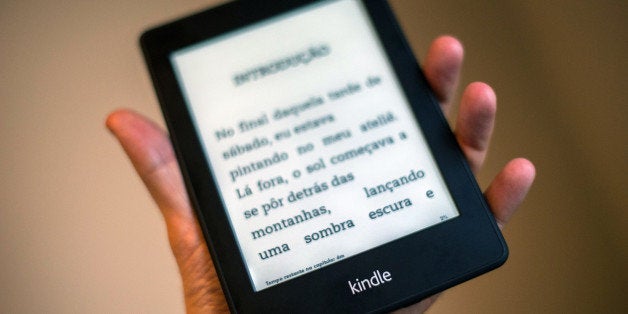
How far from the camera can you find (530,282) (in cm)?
72

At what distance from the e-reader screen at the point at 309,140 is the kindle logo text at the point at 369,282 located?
0.03 m

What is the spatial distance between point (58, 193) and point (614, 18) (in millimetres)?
821

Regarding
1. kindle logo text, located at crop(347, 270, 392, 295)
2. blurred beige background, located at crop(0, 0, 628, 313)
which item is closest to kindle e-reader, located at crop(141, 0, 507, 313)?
kindle logo text, located at crop(347, 270, 392, 295)

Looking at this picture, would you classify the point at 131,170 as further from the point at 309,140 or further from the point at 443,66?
the point at 443,66

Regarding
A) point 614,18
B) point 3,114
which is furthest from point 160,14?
point 614,18

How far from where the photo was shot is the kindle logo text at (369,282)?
45cm

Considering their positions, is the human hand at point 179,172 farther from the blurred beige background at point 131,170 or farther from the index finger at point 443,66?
the blurred beige background at point 131,170

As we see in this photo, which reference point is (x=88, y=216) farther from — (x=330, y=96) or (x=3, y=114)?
(x=330, y=96)

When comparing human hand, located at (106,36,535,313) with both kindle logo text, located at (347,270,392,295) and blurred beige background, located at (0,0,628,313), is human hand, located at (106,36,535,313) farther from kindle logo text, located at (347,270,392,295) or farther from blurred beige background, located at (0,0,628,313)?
blurred beige background, located at (0,0,628,313)

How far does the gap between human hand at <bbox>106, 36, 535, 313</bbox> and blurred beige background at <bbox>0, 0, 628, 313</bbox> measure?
0.80 ft

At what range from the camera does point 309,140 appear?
19.1 inches

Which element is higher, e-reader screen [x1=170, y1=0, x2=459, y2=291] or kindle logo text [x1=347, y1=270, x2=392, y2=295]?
e-reader screen [x1=170, y1=0, x2=459, y2=291]

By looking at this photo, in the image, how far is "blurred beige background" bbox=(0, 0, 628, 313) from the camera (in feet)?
2.35

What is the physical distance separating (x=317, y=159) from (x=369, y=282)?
127 millimetres
